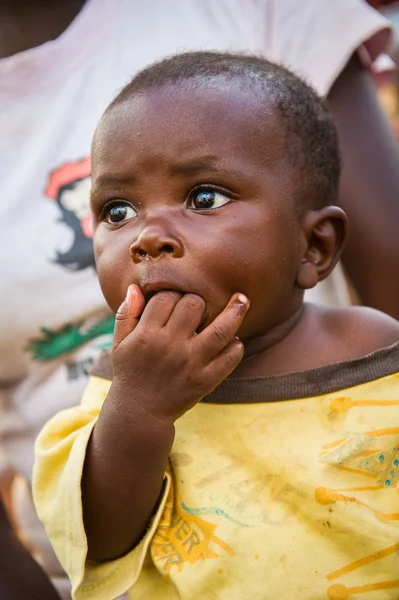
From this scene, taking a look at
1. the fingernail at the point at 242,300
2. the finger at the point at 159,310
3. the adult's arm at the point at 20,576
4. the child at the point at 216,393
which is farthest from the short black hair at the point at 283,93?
the adult's arm at the point at 20,576

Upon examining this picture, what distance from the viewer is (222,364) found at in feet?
3.43

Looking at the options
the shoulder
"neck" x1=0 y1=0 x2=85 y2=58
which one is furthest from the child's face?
"neck" x1=0 y1=0 x2=85 y2=58

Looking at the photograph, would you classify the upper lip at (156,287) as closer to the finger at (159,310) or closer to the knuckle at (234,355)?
the finger at (159,310)

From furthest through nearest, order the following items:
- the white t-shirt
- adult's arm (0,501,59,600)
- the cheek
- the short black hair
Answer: the white t-shirt, adult's arm (0,501,59,600), the short black hair, the cheek

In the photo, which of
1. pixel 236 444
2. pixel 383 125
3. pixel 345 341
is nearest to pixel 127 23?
pixel 383 125

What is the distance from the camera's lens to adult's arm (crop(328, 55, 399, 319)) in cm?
173

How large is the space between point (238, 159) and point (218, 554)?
0.66m

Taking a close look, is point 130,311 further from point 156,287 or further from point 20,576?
point 20,576

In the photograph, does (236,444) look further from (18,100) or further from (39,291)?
(18,100)

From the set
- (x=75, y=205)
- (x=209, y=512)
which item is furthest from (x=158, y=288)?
(x=75, y=205)

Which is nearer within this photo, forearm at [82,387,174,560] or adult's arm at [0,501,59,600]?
forearm at [82,387,174,560]

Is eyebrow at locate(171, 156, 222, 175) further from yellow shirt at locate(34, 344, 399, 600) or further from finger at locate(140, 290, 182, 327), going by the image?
yellow shirt at locate(34, 344, 399, 600)

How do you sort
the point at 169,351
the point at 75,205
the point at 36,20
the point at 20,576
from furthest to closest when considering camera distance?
1. the point at 36,20
2. the point at 75,205
3. the point at 20,576
4. the point at 169,351

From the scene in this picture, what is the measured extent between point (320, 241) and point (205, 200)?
30 centimetres
